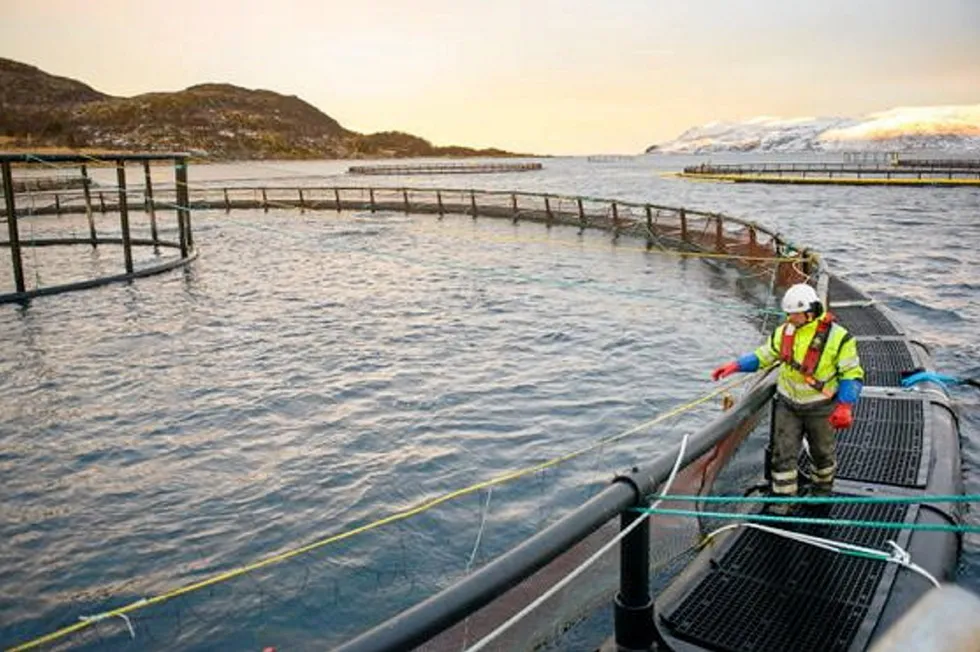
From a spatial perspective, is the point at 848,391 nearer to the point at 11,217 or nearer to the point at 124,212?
the point at 11,217

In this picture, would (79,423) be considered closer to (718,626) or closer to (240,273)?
(718,626)

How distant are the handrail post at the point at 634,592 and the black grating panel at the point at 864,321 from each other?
10.6 m

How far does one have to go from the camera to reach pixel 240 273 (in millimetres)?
26297

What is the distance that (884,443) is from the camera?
26.8ft

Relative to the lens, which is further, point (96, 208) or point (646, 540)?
point (96, 208)

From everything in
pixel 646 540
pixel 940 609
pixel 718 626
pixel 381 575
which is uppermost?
pixel 940 609

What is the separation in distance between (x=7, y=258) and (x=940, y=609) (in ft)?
116

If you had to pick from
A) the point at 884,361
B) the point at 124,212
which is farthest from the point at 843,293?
the point at 124,212

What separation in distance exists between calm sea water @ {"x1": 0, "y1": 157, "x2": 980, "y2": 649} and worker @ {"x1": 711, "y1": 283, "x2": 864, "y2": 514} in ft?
7.56

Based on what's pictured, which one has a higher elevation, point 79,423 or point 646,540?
point 646,540

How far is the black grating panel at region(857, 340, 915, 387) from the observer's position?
10758 mm

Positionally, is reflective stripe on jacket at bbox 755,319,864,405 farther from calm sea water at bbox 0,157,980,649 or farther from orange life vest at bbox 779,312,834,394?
calm sea water at bbox 0,157,980,649

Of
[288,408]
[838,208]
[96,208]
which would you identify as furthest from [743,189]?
[288,408]

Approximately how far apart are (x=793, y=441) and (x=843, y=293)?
40.2 ft
